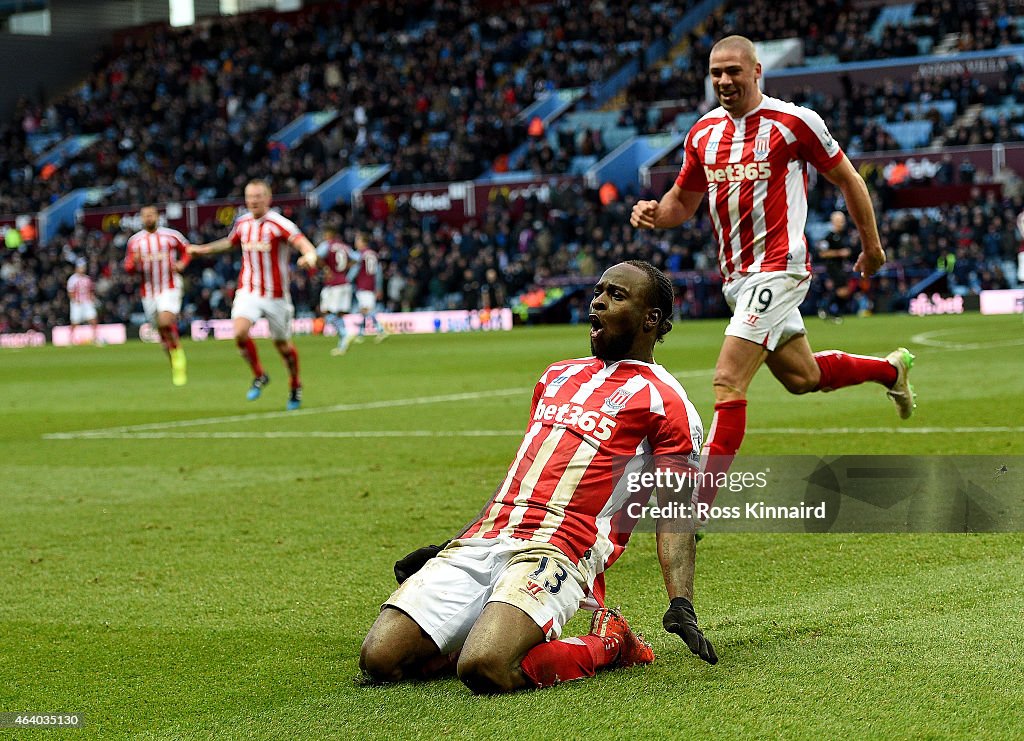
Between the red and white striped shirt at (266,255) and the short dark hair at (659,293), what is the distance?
1056 centimetres

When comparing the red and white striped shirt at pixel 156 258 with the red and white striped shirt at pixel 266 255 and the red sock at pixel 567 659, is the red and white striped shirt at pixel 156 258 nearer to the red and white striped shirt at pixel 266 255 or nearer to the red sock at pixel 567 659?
the red and white striped shirt at pixel 266 255

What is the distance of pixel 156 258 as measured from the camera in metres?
19.2

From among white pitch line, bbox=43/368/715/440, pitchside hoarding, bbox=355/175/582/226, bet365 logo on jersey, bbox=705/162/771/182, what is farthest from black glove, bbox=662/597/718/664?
pitchside hoarding, bbox=355/175/582/226

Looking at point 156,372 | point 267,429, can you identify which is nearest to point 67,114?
point 156,372

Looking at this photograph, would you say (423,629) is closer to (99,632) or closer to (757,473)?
(99,632)

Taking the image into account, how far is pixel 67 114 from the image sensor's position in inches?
2019

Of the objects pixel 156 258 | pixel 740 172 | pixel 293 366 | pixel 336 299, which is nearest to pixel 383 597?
pixel 740 172

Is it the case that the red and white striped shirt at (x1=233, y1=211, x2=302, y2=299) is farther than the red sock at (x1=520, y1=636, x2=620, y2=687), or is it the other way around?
the red and white striped shirt at (x1=233, y1=211, x2=302, y2=299)

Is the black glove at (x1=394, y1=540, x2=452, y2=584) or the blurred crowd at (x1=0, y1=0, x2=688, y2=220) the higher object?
the blurred crowd at (x1=0, y1=0, x2=688, y2=220)

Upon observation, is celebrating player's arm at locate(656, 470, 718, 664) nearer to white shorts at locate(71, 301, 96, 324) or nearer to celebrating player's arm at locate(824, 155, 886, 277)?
celebrating player's arm at locate(824, 155, 886, 277)

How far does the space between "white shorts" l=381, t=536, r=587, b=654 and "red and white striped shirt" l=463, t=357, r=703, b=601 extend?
0.21ft

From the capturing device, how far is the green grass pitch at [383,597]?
3424mm

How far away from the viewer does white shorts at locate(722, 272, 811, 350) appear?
6035mm

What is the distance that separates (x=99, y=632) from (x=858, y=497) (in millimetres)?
3503
